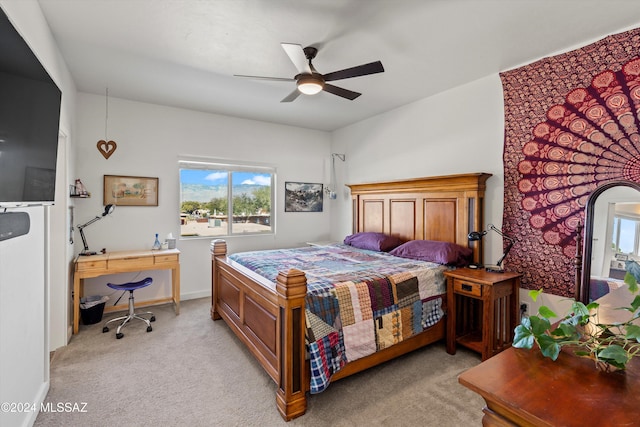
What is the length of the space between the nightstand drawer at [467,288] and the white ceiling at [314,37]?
2.09 m

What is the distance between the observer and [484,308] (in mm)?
2541

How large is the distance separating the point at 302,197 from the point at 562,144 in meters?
3.65

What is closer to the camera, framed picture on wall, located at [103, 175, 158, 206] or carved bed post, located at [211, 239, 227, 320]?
carved bed post, located at [211, 239, 227, 320]

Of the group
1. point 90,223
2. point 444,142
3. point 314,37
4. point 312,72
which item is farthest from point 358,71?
point 90,223

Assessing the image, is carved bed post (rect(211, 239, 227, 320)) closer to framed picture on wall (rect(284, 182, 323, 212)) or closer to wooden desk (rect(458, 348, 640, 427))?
framed picture on wall (rect(284, 182, 323, 212))

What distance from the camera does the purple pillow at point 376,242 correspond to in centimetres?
381

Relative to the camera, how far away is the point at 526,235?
9.43 ft

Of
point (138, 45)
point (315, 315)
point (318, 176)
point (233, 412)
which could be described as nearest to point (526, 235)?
point (315, 315)

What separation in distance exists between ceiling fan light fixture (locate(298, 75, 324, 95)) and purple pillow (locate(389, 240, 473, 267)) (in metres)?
2.01

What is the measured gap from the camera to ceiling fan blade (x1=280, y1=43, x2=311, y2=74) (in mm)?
2100

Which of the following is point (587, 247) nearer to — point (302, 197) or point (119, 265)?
point (302, 197)

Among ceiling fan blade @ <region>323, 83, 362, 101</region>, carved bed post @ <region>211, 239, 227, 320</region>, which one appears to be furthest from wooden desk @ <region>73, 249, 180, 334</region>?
ceiling fan blade @ <region>323, 83, 362, 101</region>

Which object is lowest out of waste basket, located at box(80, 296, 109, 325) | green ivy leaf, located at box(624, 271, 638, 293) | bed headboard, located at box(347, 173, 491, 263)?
waste basket, located at box(80, 296, 109, 325)

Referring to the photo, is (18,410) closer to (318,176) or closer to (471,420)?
(471,420)
